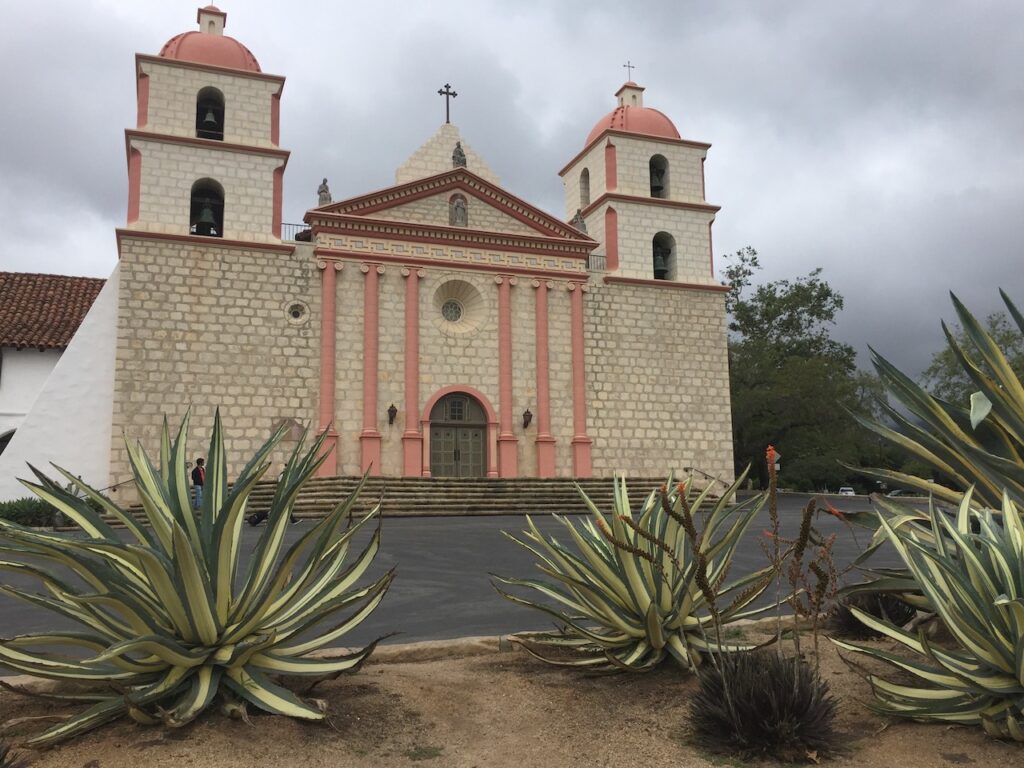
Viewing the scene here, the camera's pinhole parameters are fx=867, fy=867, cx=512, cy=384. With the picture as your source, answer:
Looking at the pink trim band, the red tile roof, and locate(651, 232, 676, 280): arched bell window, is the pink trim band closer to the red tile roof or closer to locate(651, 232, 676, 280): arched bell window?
locate(651, 232, 676, 280): arched bell window

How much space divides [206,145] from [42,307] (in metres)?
6.17

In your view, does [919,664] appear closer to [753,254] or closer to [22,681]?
[22,681]

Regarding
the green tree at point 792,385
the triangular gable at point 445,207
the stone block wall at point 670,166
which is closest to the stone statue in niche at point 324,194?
the triangular gable at point 445,207

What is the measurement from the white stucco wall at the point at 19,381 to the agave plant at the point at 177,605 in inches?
756

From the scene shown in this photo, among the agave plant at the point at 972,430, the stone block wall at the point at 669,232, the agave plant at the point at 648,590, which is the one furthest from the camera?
the stone block wall at the point at 669,232

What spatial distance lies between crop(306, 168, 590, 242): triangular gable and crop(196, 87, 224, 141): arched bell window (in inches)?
122

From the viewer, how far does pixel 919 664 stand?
153 inches

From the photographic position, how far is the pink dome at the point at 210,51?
2112cm

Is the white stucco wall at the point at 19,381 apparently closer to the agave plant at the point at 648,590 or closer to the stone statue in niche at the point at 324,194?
the stone statue in niche at the point at 324,194

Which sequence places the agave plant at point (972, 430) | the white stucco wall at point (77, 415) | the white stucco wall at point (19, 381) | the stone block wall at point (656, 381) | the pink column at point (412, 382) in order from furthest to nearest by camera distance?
the stone block wall at point (656, 381), the pink column at point (412, 382), the white stucco wall at point (19, 381), the white stucco wall at point (77, 415), the agave plant at point (972, 430)

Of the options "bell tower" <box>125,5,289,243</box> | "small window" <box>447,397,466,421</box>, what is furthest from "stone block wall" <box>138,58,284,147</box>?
"small window" <box>447,397,466,421</box>

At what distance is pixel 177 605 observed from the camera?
11.5 ft

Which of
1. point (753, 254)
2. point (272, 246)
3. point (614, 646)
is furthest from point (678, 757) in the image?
point (753, 254)

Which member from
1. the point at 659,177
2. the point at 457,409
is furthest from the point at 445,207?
the point at 659,177
